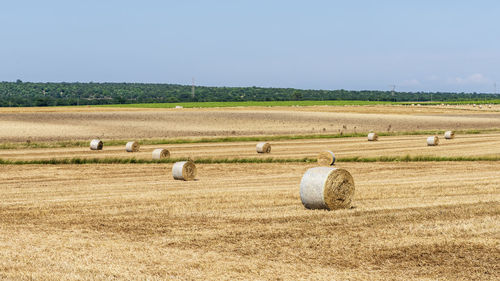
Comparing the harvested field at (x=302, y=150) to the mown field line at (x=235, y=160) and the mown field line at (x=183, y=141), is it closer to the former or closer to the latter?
the mown field line at (x=235, y=160)

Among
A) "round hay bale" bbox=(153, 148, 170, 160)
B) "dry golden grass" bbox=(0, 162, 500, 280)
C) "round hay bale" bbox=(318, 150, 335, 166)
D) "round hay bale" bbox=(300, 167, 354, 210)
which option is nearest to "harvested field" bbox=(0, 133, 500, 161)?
"round hay bale" bbox=(153, 148, 170, 160)

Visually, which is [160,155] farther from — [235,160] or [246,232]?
[246,232]

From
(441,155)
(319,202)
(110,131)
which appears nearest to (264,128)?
(110,131)

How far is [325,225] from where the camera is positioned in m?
16.2

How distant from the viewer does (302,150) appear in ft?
147

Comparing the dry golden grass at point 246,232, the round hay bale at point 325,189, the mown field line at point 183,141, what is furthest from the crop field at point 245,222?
the mown field line at point 183,141

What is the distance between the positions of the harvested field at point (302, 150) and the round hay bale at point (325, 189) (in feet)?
66.1

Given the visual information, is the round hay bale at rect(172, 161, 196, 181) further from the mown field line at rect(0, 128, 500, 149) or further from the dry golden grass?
the mown field line at rect(0, 128, 500, 149)

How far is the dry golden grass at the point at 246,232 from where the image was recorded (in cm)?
1230

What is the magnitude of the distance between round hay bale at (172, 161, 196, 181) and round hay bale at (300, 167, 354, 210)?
1010 cm

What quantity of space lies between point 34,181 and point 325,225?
1613cm

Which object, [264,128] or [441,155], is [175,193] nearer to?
[441,155]

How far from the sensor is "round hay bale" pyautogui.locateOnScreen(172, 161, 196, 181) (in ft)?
91.2

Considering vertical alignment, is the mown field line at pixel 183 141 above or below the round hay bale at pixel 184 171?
below
